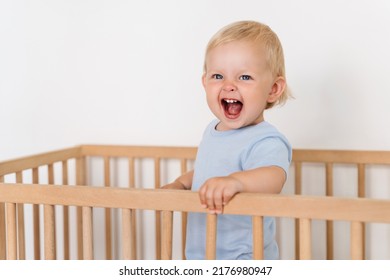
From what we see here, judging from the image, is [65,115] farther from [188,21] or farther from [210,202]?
[210,202]

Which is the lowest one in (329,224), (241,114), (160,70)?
(329,224)

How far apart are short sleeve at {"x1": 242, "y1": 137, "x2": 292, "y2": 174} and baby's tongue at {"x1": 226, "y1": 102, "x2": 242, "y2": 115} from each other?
0.26ft

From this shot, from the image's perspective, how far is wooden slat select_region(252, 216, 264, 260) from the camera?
1029 mm

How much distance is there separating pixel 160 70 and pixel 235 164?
0.52 meters

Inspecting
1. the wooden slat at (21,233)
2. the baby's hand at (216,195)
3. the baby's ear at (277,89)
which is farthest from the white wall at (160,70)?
the baby's hand at (216,195)

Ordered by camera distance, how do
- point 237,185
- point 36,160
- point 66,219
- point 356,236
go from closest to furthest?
1. point 356,236
2. point 237,185
3. point 36,160
4. point 66,219

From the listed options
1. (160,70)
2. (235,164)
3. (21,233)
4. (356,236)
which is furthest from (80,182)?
(356,236)

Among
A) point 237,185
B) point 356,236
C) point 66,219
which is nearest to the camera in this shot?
point 356,236

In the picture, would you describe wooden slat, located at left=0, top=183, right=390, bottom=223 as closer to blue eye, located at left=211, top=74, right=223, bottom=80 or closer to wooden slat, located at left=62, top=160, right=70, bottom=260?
blue eye, located at left=211, top=74, right=223, bottom=80

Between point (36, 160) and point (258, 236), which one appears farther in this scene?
point (36, 160)

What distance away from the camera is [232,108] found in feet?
4.33

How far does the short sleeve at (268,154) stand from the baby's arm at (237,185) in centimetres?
3

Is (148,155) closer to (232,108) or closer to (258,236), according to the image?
(232,108)

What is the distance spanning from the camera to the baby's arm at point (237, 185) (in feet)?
3.40
